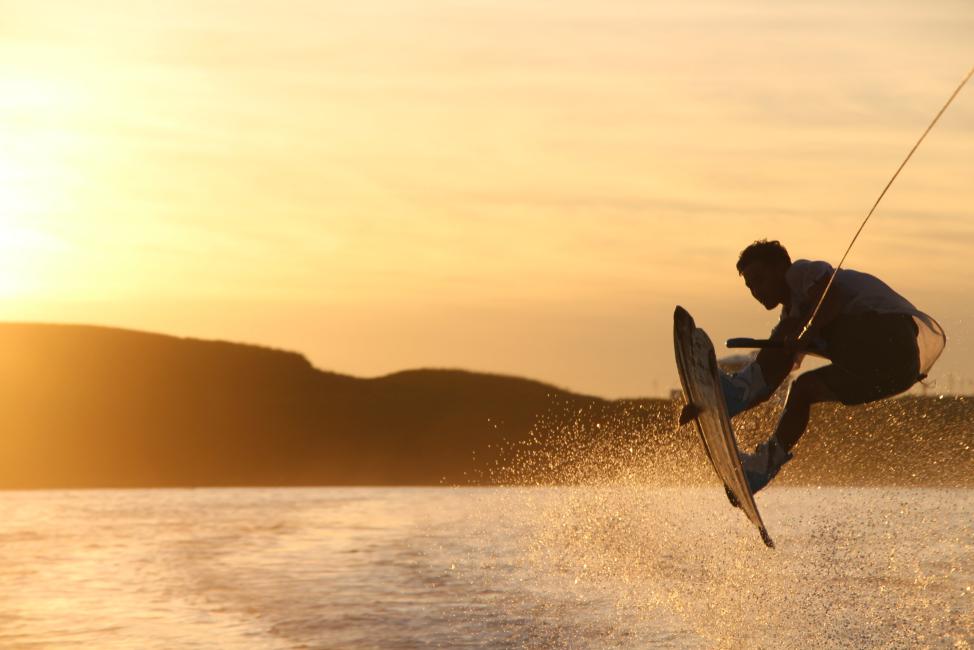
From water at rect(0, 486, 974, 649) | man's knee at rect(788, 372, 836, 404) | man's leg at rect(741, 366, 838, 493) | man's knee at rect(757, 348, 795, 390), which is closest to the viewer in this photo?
man's knee at rect(788, 372, 836, 404)

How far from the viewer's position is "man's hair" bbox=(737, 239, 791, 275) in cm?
1014

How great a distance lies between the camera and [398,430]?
153 m

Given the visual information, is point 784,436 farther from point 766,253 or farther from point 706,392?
point 766,253

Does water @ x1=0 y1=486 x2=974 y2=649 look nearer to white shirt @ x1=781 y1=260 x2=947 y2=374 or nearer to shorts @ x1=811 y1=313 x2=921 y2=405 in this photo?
shorts @ x1=811 y1=313 x2=921 y2=405

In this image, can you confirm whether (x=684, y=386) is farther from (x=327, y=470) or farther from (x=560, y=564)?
(x=327, y=470)

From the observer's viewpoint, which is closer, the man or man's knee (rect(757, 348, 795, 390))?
the man

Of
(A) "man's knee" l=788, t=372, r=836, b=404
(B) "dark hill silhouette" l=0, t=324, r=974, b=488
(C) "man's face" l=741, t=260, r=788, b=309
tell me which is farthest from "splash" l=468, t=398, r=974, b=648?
(B) "dark hill silhouette" l=0, t=324, r=974, b=488

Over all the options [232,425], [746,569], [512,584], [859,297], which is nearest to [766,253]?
[859,297]

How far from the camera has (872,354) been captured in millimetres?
9859

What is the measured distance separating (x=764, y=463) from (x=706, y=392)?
751mm

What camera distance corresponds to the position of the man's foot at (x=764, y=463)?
10250 millimetres

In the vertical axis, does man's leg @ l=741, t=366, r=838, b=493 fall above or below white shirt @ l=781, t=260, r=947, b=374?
below

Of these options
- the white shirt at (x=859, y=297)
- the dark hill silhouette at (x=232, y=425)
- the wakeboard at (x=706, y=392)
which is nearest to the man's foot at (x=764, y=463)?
the wakeboard at (x=706, y=392)

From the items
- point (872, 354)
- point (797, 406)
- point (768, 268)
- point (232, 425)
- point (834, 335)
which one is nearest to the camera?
point (872, 354)
